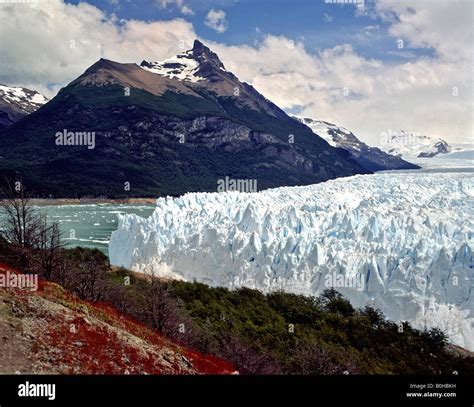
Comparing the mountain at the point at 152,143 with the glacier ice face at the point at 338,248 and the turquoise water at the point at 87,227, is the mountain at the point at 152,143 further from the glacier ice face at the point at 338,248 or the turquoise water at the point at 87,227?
the glacier ice face at the point at 338,248

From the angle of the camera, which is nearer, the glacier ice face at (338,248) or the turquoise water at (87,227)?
the glacier ice face at (338,248)

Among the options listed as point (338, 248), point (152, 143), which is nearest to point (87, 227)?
point (338, 248)

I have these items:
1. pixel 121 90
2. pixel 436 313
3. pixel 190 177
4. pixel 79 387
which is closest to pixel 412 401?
pixel 79 387

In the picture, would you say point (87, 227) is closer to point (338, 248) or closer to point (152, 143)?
point (338, 248)

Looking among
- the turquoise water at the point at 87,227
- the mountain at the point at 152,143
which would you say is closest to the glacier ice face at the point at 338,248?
the turquoise water at the point at 87,227

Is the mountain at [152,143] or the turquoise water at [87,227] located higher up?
→ the mountain at [152,143]

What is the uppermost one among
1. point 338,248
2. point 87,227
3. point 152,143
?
point 152,143
